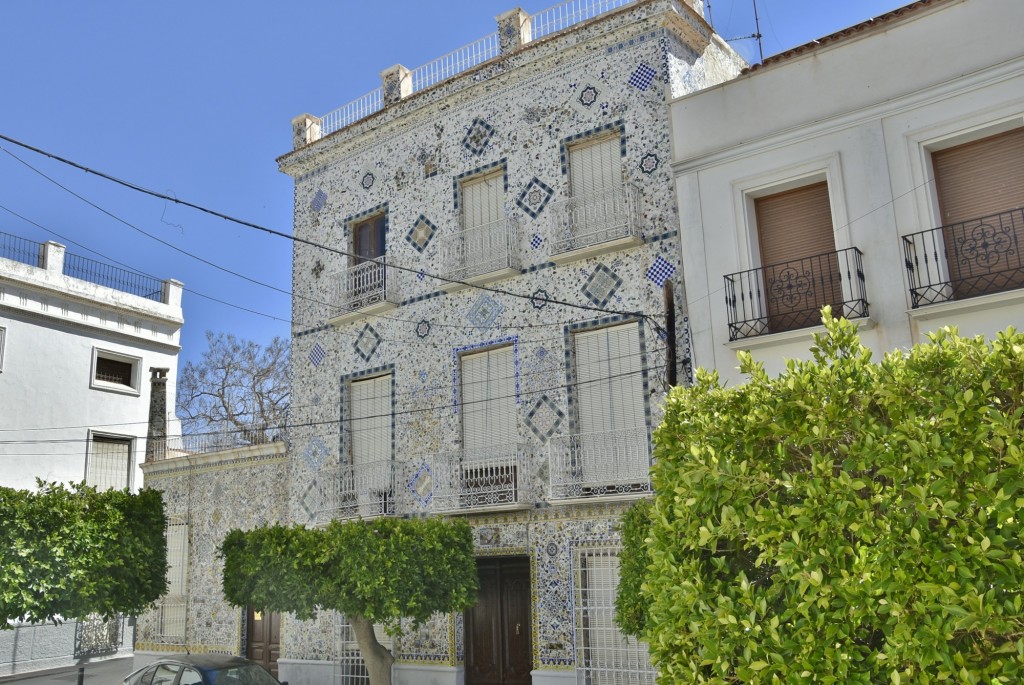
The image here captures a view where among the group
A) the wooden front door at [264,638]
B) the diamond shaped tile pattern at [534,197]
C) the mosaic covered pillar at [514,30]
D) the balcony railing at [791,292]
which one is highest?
the mosaic covered pillar at [514,30]

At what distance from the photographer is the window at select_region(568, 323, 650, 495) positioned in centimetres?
1255

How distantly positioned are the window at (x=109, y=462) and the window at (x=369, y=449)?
37.5 ft

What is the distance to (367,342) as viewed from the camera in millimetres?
16297

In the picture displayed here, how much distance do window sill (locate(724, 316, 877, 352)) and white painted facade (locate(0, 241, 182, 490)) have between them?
59.7ft

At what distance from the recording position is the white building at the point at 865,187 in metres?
10.2

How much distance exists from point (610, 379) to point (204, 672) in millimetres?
6447

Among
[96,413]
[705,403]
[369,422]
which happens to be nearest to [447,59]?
[369,422]

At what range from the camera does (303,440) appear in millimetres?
17125

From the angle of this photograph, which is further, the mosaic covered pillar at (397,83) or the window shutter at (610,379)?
the mosaic covered pillar at (397,83)

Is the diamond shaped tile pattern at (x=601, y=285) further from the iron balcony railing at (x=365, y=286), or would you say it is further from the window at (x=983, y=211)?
the window at (x=983, y=211)

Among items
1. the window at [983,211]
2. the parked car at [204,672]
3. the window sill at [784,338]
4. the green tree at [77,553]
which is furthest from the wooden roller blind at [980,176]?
the green tree at [77,553]

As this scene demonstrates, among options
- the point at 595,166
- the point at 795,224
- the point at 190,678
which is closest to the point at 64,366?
the point at 190,678

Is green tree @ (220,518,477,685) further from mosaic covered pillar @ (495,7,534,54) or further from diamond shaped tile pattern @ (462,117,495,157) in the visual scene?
mosaic covered pillar @ (495,7,534,54)

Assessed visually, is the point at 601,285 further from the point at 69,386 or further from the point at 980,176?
the point at 69,386
